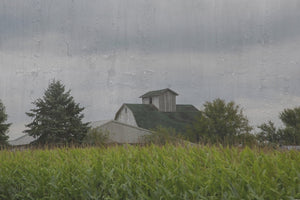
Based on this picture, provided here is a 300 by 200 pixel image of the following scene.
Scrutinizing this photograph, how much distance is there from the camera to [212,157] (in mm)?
5336

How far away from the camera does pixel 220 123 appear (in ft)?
147

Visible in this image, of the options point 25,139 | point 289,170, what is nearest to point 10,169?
point 289,170

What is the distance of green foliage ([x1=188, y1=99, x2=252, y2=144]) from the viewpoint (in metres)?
44.8

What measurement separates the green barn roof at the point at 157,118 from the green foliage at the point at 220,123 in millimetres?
2184

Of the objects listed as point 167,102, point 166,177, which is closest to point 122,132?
point 167,102

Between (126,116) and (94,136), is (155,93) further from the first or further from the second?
(94,136)

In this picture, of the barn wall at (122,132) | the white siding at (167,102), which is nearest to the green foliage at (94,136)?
the barn wall at (122,132)

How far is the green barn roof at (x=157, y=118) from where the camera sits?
148 feet

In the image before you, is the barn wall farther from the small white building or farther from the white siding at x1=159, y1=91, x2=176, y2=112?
the white siding at x1=159, y1=91, x2=176, y2=112

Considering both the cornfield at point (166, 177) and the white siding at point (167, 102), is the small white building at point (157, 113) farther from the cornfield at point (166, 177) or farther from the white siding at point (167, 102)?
the cornfield at point (166, 177)

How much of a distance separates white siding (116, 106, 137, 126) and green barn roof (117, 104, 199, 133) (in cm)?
62

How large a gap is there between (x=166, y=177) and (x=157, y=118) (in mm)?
41249

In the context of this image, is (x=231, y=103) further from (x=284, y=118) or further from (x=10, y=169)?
(x=10, y=169)

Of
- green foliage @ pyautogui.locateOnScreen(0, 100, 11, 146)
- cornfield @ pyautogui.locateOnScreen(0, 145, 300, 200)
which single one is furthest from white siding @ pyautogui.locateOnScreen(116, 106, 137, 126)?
cornfield @ pyautogui.locateOnScreen(0, 145, 300, 200)
